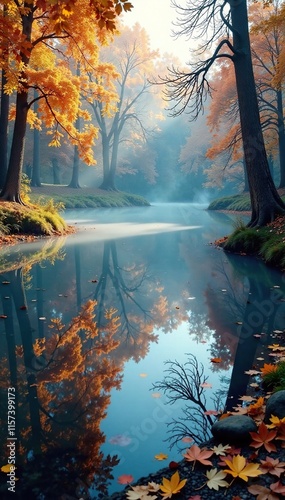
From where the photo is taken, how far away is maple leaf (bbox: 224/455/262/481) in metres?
1.99

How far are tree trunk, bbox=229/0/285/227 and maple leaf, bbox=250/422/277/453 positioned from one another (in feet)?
26.8

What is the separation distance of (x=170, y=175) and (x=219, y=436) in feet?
180

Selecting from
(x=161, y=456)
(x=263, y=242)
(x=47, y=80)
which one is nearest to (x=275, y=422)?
(x=161, y=456)

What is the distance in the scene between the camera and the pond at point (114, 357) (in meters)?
2.34

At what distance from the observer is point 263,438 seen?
7.53 ft

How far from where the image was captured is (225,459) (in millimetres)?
2137

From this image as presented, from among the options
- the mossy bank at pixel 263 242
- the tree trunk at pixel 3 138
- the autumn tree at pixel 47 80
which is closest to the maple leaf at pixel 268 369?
the mossy bank at pixel 263 242

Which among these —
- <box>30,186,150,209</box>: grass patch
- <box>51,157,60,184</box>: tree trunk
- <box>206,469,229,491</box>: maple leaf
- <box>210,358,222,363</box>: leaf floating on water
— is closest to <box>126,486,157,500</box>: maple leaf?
<box>206,469,229,491</box>: maple leaf

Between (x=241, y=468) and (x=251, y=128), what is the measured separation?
932 cm

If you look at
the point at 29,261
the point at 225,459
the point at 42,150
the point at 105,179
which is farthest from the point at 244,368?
the point at 42,150

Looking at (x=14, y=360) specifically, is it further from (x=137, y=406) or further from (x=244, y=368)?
(x=244, y=368)

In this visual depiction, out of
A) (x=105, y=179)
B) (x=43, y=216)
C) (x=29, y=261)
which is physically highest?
(x=105, y=179)

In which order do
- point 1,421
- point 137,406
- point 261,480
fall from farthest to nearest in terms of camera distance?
point 137,406 → point 1,421 → point 261,480

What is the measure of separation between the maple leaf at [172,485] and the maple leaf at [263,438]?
1.81 feet
